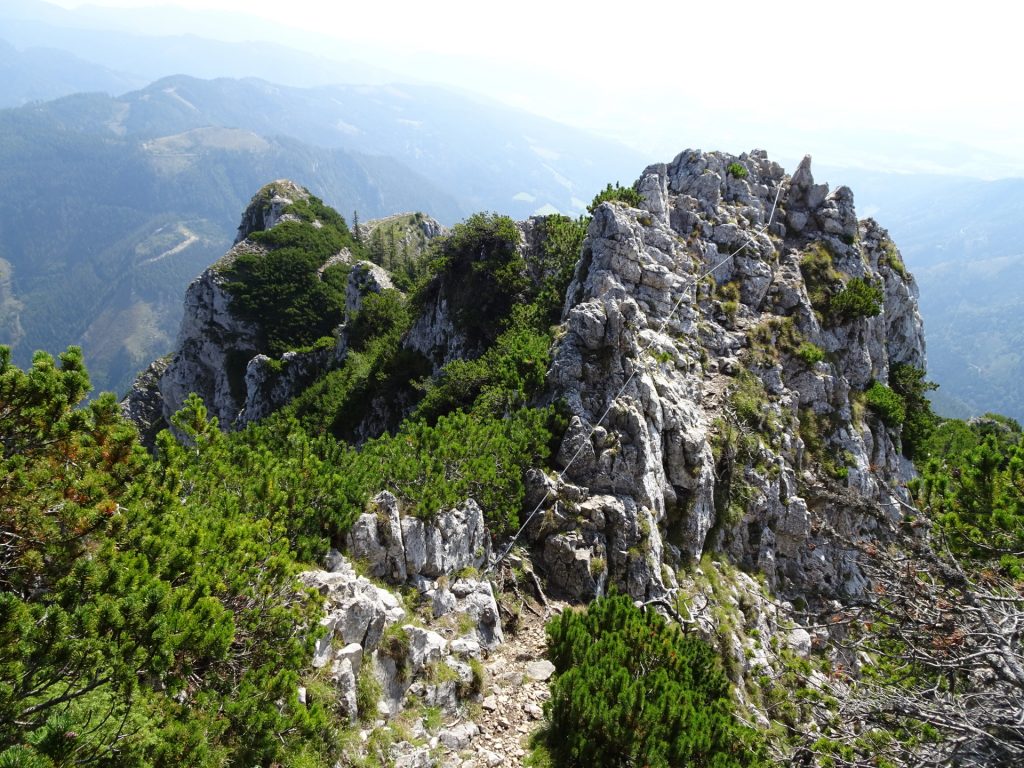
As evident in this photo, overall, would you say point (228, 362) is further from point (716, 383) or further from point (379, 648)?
point (379, 648)

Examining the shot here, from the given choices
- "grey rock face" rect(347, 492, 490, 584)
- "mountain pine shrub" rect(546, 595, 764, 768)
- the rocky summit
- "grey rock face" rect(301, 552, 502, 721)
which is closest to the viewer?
"mountain pine shrub" rect(546, 595, 764, 768)

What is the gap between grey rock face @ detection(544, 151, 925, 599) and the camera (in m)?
20.7

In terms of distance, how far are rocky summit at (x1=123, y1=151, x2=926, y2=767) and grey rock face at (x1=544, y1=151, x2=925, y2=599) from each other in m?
0.12

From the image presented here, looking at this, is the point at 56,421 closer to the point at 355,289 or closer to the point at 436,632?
the point at 436,632

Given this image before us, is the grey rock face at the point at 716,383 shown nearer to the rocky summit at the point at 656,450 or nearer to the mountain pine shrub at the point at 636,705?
the rocky summit at the point at 656,450

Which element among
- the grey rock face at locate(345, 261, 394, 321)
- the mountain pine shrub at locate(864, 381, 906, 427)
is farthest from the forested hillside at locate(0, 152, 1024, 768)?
the grey rock face at locate(345, 261, 394, 321)

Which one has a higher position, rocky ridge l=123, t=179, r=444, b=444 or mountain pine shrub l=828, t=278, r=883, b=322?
mountain pine shrub l=828, t=278, r=883, b=322

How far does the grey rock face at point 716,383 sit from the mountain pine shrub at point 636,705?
16.3ft

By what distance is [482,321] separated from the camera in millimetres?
35344

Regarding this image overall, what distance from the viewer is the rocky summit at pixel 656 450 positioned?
13.6 metres

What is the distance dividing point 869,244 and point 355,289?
40.6 m

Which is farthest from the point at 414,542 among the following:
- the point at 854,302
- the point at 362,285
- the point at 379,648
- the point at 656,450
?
the point at 362,285

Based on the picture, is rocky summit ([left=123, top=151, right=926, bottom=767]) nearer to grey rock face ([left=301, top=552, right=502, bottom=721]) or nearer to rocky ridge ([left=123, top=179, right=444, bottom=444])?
grey rock face ([left=301, top=552, right=502, bottom=721])

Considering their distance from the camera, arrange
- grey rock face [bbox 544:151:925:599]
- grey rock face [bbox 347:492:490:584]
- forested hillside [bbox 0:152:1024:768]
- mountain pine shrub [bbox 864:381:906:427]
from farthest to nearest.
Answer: mountain pine shrub [bbox 864:381:906:427] → grey rock face [bbox 544:151:925:599] → grey rock face [bbox 347:492:490:584] → forested hillside [bbox 0:152:1024:768]
